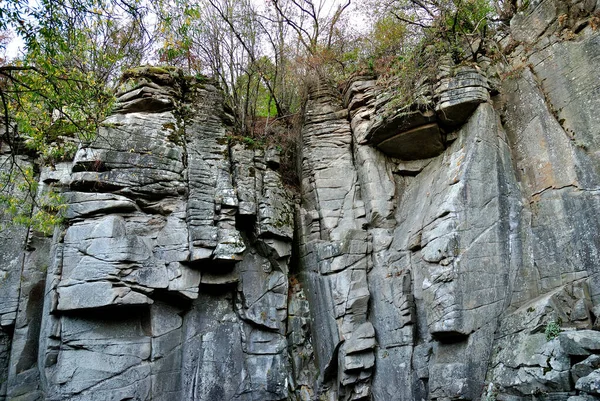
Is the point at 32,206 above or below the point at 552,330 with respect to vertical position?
above

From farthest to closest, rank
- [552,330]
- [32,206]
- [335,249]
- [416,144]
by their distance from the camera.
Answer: [416,144] < [335,249] < [32,206] < [552,330]

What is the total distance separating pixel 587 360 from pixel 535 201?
3.93 metres

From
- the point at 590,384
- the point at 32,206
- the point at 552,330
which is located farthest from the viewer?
the point at 32,206

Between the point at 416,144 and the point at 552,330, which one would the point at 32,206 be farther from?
the point at 552,330

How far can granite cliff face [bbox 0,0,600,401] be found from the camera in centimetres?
945

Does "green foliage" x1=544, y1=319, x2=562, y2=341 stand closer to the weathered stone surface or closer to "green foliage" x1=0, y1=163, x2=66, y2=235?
the weathered stone surface

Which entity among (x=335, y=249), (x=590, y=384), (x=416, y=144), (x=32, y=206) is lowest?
(x=590, y=384)

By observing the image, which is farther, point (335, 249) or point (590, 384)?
point (335, 249)

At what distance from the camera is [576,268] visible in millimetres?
9102

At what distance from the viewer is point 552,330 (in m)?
8.05

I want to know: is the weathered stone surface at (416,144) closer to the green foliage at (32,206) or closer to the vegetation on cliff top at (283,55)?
the vegetation on cliff top at (283,55)

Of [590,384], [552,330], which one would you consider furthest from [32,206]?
[590,384]

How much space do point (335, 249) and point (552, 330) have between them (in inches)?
209

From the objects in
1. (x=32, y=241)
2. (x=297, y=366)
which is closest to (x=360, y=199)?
(x=297, y=366)
